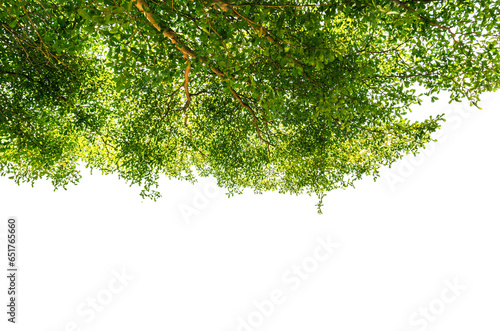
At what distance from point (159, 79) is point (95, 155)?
30.3 feet

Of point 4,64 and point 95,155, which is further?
point 95,155

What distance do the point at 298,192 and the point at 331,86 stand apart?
6370mm

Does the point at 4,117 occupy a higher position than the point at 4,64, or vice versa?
the point at 4,64

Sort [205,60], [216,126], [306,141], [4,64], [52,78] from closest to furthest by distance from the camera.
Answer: [205,60] < [4,64] < [52,78] < [306,141] < [216,126]

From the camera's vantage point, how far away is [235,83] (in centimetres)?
470

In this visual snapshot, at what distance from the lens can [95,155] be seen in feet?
37.7

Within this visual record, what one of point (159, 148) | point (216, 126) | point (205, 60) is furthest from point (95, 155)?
point (205, 60)

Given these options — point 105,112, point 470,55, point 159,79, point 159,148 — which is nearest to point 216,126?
point 159,148

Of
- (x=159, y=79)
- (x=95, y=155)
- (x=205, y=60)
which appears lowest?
(x=159, y=79)

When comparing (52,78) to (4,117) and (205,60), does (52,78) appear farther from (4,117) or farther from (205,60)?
(205,60)

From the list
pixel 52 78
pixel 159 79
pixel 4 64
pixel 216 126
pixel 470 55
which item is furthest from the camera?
pixel 216 126

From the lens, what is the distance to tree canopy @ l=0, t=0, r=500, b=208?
468 centimetres

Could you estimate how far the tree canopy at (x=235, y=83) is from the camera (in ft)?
15.3

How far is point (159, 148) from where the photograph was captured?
10062 mm
